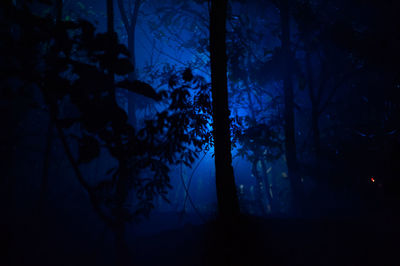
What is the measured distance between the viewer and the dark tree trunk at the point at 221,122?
475 centimetres

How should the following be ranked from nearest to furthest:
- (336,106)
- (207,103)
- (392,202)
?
(207,103) < (392,202) < (336,106)

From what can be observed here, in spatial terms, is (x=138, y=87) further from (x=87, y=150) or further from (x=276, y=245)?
(x=276, y=245)

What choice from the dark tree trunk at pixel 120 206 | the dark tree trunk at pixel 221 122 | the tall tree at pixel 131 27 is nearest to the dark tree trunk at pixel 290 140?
the dark tree trunk at pixel 221 122

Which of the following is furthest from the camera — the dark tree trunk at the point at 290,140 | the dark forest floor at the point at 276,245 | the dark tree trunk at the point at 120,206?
the dark tree trunk at the point at 290,140

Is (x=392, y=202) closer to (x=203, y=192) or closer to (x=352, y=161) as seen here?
(x=352, y=161)

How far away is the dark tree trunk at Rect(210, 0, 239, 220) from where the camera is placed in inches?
187

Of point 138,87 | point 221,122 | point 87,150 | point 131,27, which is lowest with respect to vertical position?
point 87,150

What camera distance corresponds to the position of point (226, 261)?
168 inches

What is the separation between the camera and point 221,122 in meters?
4.84

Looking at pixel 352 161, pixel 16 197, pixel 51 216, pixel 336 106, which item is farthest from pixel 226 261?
pixel 16 197

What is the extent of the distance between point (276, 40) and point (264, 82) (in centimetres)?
802

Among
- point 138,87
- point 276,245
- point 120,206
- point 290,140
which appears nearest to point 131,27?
point 290,140

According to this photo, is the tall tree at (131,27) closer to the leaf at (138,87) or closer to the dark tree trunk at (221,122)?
the dark tree trunk at (221,122)

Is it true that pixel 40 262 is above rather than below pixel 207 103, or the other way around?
below
